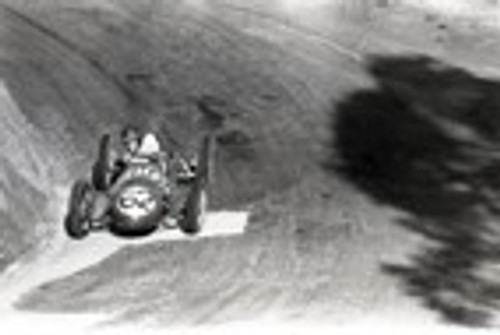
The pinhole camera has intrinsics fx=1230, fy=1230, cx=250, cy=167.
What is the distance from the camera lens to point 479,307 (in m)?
17.6

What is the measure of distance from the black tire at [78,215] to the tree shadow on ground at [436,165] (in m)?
4.88

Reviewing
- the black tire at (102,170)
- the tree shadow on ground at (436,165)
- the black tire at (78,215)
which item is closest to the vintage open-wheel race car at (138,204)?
the black tire at (78,215)

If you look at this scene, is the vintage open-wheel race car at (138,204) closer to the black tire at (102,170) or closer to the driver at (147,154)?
the driver at (147,154)

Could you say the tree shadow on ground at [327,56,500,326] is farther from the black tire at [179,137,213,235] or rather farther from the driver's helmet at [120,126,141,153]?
the driver's helmet at [120,126,141,153]

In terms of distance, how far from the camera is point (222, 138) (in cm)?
2375

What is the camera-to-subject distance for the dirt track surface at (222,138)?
58.4 ft

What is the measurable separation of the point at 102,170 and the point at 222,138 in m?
3.28

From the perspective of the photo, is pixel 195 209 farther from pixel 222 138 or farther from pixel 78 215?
pixel 222 138

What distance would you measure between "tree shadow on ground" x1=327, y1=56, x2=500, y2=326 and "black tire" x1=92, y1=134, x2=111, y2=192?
4194mm

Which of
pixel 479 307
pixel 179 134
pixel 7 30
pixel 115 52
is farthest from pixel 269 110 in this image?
pixel 479 307

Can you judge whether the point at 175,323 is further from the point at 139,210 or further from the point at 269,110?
the point at 269,110

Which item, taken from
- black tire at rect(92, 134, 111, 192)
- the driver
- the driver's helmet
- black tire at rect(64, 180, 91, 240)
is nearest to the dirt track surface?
black tire at rect(64, 180, 91, 240)

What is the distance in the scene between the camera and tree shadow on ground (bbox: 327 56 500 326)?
18438mm

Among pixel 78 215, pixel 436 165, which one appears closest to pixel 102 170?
pixel 78 215
